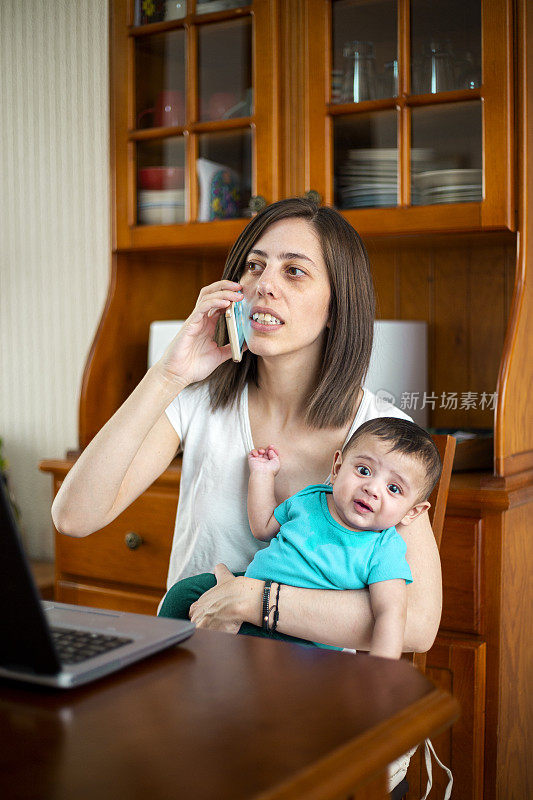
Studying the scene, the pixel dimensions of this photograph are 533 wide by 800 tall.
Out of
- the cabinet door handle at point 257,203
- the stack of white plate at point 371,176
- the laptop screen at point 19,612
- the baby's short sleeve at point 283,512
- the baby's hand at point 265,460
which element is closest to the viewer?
the laptop screen at point 19,612

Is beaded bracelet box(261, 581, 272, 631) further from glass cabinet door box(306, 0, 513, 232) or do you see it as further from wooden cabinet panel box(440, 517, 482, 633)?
glass cabinet door box(306, 0, 513, 232)

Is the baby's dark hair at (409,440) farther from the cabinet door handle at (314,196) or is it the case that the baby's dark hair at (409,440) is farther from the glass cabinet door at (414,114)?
the cabinet door handle at (314,196)

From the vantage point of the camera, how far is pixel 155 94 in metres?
2.35

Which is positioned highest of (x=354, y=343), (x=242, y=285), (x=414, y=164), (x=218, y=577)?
(x=414, y=164)

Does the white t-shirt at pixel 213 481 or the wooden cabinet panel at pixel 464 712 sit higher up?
the white t-shirt at pixel 213 481

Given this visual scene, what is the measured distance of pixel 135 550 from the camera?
7.24ft

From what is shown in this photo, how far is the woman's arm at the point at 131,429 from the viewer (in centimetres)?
143

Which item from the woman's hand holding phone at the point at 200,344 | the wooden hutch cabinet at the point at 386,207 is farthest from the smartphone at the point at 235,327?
the wooden hutch cabinet at the point at 386,207

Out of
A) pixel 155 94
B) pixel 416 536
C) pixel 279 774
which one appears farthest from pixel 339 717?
pixel 155 94

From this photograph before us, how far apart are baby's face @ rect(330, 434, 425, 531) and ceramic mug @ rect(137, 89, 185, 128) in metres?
1.32

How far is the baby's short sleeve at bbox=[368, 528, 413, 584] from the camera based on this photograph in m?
1.24

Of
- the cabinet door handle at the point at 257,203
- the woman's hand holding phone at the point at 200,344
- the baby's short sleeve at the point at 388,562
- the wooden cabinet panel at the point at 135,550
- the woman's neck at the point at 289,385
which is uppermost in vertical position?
the cabinet door handle at the point at 257,203

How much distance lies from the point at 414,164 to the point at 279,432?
81 cm

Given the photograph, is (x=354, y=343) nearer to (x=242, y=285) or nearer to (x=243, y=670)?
(x=242, y=285)
